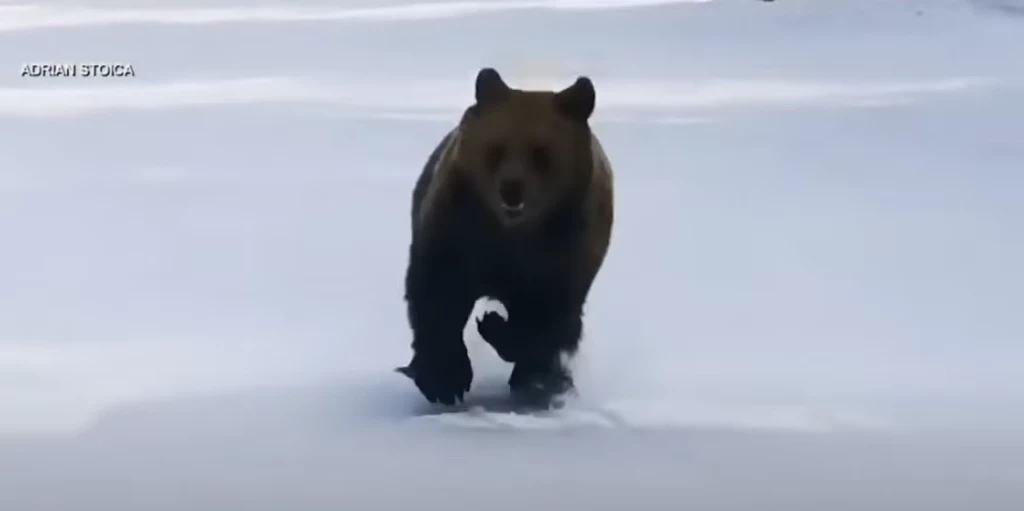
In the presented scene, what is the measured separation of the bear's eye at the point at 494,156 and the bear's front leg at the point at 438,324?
0.13 m

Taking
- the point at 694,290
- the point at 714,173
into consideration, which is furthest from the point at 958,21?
the point at 694,290

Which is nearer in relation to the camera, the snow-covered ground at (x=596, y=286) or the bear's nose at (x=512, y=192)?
the bear's nose at (x=512, y=192)

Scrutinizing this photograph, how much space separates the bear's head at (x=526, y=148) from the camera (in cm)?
170

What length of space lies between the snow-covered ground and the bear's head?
0.91 ft

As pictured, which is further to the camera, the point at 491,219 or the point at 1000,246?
the point at 1000,246

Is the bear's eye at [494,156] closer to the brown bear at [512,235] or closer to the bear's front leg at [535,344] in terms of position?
the brown bear at [512,235]

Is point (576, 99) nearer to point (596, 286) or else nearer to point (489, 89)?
point (489, 89)

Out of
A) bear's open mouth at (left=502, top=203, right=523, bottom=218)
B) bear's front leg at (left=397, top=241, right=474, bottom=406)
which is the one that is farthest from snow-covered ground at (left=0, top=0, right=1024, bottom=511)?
bear's open mouth at (left=502, top=203, right=523, bottom=218)

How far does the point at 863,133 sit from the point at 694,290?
51cm

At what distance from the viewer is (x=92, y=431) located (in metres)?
1.83

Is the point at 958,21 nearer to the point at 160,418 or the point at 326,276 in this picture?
the point at 326,276

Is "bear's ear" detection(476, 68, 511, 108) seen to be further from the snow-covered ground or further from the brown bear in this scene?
the snow-covered ground

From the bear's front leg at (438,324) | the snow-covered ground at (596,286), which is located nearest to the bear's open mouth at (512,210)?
the bear's front leg at (438,324)

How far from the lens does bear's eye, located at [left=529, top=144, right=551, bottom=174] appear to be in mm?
1709
